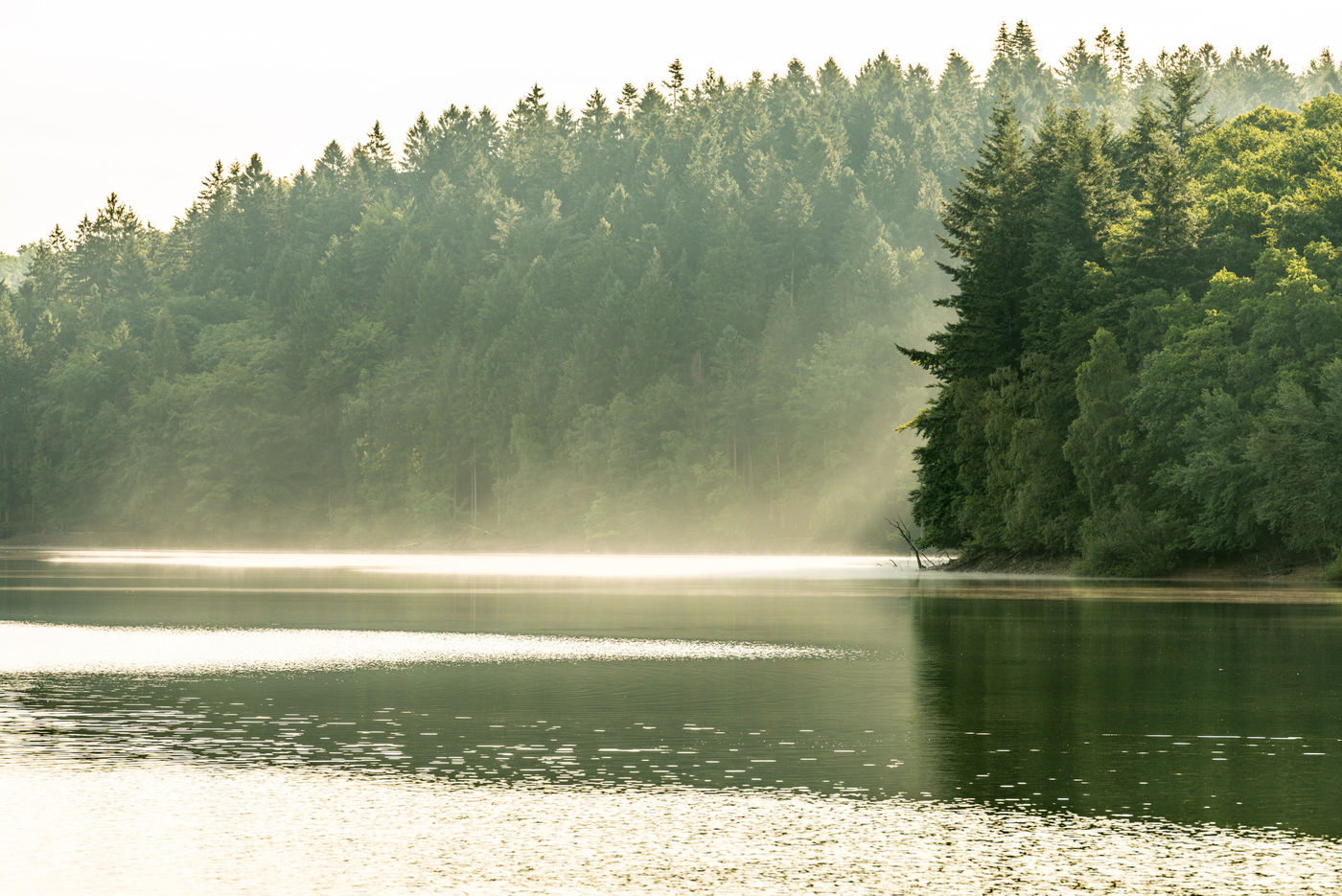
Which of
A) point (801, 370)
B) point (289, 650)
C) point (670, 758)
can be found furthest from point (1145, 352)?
point (801, 370)

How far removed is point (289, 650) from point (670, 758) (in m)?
16.2

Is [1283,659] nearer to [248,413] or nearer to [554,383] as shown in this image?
[554,383]

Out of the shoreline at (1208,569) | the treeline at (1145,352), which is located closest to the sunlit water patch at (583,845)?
the treeline at (1145,352)

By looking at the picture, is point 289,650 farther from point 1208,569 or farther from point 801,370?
point 801,370

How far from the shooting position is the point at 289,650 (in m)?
32.4

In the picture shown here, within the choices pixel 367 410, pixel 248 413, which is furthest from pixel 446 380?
pixel 248 413

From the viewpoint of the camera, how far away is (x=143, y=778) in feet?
54.0

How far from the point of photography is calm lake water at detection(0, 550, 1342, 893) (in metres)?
12.5

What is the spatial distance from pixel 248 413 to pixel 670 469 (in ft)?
175

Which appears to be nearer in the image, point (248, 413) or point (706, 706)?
point (706, 706)

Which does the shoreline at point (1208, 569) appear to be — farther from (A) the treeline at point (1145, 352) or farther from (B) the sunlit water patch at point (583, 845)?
(B) the sunlit water patch at point (583, 845)

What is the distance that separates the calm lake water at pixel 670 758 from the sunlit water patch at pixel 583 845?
43 mm

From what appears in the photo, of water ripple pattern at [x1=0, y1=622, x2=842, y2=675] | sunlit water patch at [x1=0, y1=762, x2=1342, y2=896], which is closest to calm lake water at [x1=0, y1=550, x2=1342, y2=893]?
sunlit water patch at [x1=0, y1=762, x2=1342, y2=896]

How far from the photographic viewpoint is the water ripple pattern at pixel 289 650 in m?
29.3
